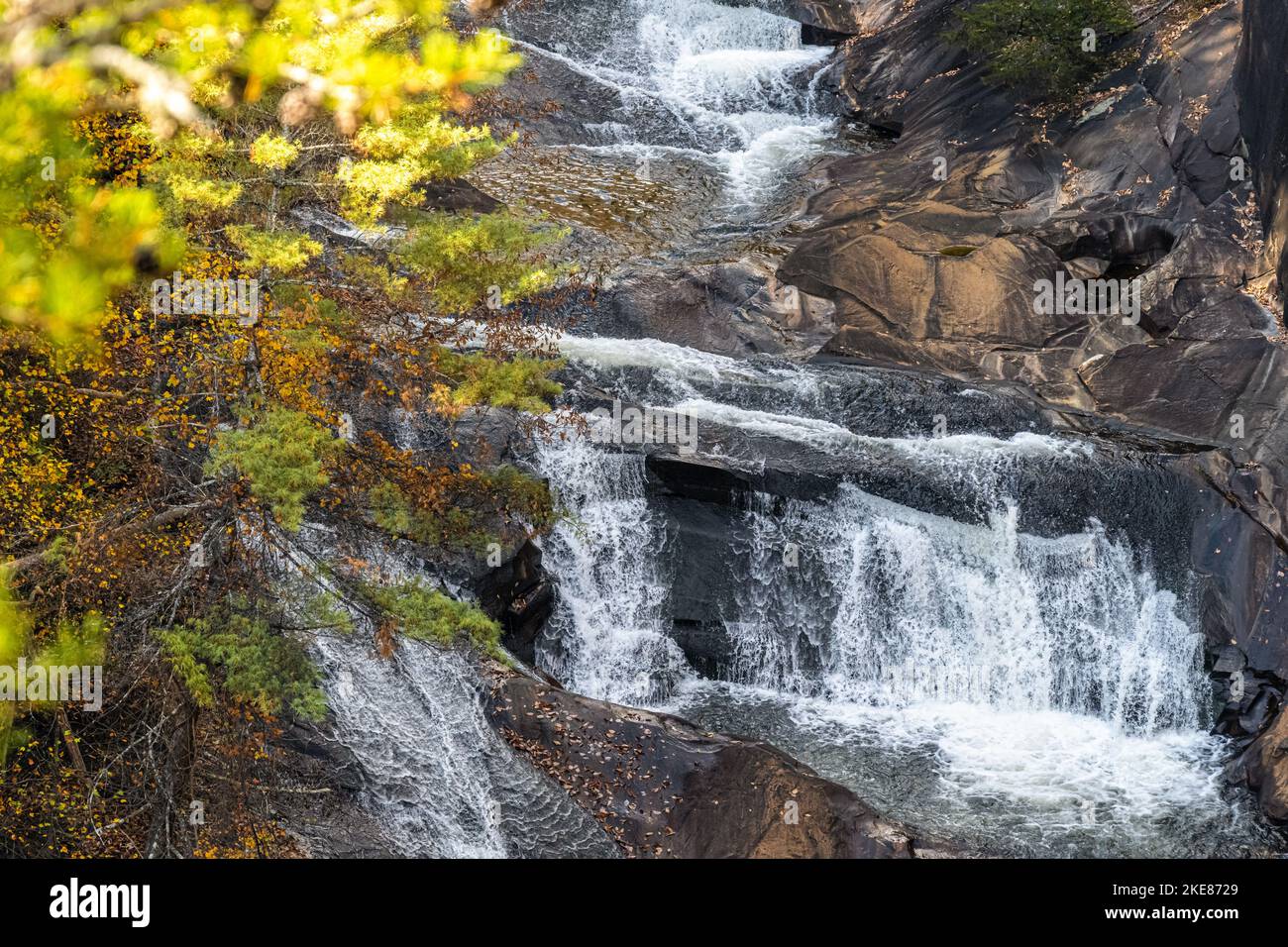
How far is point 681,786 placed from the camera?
9.96m

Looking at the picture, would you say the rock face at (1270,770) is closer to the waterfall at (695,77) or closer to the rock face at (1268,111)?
the rock face at (1268,111)

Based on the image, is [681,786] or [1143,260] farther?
[1143,260]

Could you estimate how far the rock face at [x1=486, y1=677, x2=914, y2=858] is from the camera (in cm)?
957

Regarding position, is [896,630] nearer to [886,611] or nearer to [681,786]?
[886,611]

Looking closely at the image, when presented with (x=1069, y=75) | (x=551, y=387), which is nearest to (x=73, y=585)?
(x=551, y=387)

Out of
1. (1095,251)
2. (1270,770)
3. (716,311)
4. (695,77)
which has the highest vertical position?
(695,77)

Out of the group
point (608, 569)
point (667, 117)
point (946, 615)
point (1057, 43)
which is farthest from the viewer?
Answer: point (667, 117)

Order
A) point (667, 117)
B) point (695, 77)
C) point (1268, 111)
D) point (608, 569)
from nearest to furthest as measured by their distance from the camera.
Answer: point (608, 569) → point (1268, 111) → point (667, 117) → point (695, 77)

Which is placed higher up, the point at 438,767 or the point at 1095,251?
the point at 1095,251

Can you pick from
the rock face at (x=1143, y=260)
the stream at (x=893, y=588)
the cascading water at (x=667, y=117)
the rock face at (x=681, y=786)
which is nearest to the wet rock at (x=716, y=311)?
the rock face at (x=1143, y=260)

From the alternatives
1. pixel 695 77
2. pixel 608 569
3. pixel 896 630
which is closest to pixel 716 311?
pixel 608 569

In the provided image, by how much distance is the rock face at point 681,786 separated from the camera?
9570mm
